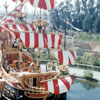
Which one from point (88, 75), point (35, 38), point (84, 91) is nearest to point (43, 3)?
point (35, 38)

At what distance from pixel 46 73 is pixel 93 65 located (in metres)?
11.6

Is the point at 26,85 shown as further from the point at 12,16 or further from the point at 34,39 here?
the point at 12,16

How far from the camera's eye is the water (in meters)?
15.4

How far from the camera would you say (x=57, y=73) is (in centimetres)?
1297

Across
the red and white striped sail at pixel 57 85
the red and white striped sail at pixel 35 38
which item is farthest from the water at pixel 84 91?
the red and white striped sail at pixel 35 38

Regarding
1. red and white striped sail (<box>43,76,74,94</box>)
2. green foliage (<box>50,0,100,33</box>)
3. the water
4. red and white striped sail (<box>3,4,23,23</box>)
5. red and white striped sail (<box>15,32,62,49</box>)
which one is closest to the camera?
red and white striped sail (<box>43,76,74,94</box>)

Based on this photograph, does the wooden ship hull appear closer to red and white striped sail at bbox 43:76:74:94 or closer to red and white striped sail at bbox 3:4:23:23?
red and white striped sail at bbox 43:76:74:94

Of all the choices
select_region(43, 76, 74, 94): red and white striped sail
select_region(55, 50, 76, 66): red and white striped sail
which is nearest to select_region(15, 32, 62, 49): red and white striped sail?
select_region(55, 50, 76, 66): red and white striped sail

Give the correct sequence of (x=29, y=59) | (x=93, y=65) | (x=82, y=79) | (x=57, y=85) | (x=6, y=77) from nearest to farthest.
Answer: (x=57, y=85) < (x=6, y=77) < (x=29, y=59) < (x=82, y=79) < (x=93, y=65)

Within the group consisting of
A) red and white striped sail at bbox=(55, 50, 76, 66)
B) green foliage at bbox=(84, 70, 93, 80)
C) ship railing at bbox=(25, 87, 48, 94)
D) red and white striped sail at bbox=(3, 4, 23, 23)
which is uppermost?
red and white striped sail at bbox=(3, 4, 23, 23)

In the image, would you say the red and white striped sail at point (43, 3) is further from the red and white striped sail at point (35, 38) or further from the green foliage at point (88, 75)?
the green foliage at point (88, 75)

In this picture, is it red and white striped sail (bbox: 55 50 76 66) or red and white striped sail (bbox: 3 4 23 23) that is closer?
red and white striped sail (bbox: 55 50 76 66)

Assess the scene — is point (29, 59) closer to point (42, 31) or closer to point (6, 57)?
point (6, 57)

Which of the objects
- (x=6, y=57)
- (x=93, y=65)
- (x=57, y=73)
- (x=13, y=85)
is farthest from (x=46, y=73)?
(x=93, y=65)
